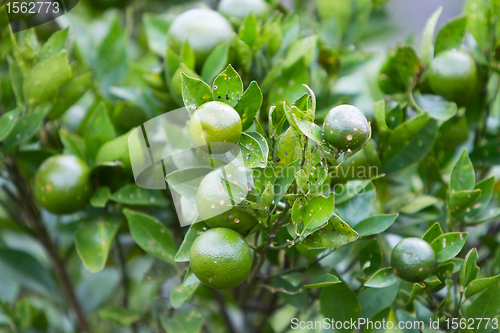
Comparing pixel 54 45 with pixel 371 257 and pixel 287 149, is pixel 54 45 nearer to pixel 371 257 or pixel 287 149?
pixel 287 149

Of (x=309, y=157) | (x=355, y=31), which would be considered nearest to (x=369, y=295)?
(x=309, y=157)

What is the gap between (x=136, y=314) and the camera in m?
0.86

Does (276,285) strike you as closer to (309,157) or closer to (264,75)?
(309,157)

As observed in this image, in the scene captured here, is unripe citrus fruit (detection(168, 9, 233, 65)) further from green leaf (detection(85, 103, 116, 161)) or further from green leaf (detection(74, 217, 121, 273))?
green leaf (detection(74, 217, 121, 273))

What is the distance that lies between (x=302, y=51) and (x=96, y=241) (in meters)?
0.54

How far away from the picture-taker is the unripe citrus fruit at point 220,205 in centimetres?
53

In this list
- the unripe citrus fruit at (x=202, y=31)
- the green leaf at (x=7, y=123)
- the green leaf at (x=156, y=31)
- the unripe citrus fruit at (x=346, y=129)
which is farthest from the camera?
the green leaf at (x=156, y=31)

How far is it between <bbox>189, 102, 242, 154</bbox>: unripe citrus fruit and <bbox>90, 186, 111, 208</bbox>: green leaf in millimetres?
324

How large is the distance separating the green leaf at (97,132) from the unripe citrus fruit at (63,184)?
1.6 inches

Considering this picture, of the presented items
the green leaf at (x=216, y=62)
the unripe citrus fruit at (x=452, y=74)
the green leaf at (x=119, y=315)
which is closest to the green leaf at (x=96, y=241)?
the green leaf at (x=119, y=315)

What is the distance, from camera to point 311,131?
509 millimetres

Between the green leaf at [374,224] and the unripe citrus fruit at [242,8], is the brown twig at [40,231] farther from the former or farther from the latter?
the green leaf at [374,224]

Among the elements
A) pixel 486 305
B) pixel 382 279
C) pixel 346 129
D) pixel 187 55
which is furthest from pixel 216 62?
pixel 486 305

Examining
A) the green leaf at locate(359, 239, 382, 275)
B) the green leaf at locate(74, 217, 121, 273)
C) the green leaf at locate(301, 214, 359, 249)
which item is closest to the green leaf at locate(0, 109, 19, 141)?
the green leaf at locate(74, 217, 121, 273)
